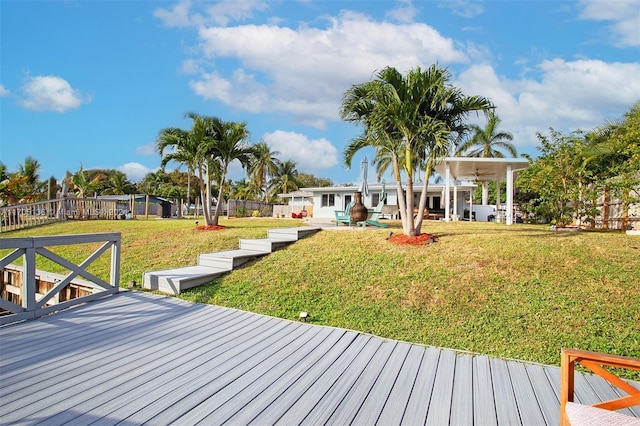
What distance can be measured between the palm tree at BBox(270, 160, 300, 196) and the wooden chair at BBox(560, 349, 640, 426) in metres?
35.9

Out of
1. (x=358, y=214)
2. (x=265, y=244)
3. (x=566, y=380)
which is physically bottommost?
(x=566, y=380)

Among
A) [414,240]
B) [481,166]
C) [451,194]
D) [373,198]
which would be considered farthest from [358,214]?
[451,194]

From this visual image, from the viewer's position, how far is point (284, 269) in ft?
22.2

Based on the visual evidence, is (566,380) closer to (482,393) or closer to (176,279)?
(482,393)

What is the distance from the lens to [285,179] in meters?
37.6

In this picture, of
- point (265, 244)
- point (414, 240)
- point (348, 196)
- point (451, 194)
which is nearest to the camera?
point (414, 240)

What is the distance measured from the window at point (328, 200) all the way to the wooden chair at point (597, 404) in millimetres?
22237

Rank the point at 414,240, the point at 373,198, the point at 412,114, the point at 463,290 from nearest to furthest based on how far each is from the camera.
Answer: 1. the point at 463,290
2. the point at 414,240
3. the point at 412,114
4. the point at 373,198

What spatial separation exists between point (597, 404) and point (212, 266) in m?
6.59

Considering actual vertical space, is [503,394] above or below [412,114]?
below

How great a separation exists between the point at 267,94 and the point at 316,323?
10.5 metres

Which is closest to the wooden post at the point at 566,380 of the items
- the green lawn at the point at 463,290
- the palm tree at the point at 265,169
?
the green lawn at the point at 463,290

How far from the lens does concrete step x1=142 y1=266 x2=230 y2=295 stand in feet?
19.5

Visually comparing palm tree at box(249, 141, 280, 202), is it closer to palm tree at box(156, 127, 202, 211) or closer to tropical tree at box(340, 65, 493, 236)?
palm tree at box(156, 127, 202, 211)
